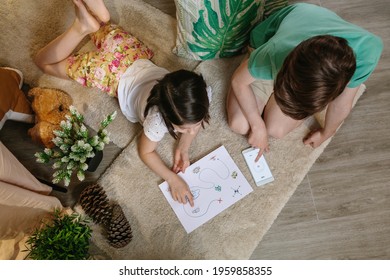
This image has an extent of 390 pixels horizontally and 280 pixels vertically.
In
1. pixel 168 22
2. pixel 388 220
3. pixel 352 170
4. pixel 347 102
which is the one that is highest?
pixel 168 22

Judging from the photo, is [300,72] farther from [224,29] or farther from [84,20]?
[84,20]

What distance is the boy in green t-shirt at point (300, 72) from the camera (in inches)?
30.6

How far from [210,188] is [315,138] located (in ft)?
1.25

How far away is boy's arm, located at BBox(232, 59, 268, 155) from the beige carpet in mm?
70

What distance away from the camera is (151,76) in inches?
45.8

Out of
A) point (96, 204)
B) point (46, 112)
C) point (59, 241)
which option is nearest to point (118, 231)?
point (96, 204)

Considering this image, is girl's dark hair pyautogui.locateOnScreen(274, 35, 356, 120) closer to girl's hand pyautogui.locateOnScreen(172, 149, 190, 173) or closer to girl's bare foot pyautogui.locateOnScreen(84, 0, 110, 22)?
girl's hand pyautogui.locateOnScreen(172, 149, 190, 173)

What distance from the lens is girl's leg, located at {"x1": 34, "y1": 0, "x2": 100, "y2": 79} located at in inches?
45.8

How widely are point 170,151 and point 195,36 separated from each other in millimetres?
385

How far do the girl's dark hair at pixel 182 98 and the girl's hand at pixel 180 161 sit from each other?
0.86ft

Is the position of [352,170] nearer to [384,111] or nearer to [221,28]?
[384,111]

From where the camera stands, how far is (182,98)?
3.14ft

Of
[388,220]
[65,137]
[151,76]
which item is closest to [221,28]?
[151,76]

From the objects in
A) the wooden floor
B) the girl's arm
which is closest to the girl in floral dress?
the girl's arm
